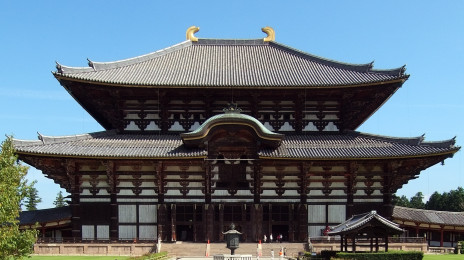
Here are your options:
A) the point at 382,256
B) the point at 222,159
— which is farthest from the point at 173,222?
the point at 382,256

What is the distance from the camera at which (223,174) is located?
36.7 meters

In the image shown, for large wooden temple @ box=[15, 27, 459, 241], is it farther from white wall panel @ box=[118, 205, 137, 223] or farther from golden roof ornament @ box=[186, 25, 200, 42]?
golden roof ornament @ box=[186, 25, 200, 42]

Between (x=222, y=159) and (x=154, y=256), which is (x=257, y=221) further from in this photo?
(x=154, y=256)

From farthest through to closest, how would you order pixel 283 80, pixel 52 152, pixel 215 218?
pixel 283 80, pixel 215 218, pixel 52 152

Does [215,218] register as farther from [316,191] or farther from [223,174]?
[316,191]

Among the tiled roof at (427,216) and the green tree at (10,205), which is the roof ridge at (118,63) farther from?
the tiled roof at (427,216)

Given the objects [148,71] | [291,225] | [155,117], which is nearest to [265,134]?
[291,225]

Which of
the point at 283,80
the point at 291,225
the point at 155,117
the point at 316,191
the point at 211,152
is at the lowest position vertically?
the point at 291,225

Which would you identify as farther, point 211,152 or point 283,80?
point 283,80

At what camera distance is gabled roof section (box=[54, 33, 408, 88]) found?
37.1 metres

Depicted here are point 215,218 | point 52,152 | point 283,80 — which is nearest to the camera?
point 52,152

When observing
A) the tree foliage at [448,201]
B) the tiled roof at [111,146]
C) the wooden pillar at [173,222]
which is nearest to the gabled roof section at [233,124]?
the tiled roof at [111,146]

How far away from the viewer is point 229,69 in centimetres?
4206

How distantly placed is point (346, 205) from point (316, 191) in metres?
2.40
